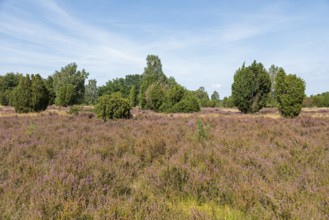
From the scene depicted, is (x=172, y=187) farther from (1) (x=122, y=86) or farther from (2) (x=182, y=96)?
(1) (x=122, y=86)

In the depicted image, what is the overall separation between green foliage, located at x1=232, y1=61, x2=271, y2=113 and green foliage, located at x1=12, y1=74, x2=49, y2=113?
59.0 ft

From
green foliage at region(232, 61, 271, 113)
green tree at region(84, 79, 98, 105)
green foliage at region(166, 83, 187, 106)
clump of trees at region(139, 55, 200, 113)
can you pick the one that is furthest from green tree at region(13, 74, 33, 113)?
green tree at region(84, 79, 98, 105)

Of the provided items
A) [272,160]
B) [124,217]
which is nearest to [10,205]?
[124,217]

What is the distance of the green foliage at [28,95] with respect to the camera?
68.5 feet

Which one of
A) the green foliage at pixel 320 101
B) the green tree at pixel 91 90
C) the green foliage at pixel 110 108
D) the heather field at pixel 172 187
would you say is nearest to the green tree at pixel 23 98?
the green foliage at pixel 110 108

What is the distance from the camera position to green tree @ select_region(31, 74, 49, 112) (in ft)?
69.4

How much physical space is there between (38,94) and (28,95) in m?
0.77

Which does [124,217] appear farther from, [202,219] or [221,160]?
[221,160]

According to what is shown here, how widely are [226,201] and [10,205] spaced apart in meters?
2.67

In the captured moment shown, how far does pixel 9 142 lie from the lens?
6.63m

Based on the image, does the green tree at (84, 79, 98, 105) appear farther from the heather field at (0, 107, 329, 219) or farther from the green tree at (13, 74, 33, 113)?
the heather field at (0, 107, 329, 219)

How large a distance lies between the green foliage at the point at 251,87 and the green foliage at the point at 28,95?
1799cm

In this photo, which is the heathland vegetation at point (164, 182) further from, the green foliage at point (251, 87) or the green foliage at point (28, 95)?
the green foliage at point (251, 87)

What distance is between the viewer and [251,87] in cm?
2356
